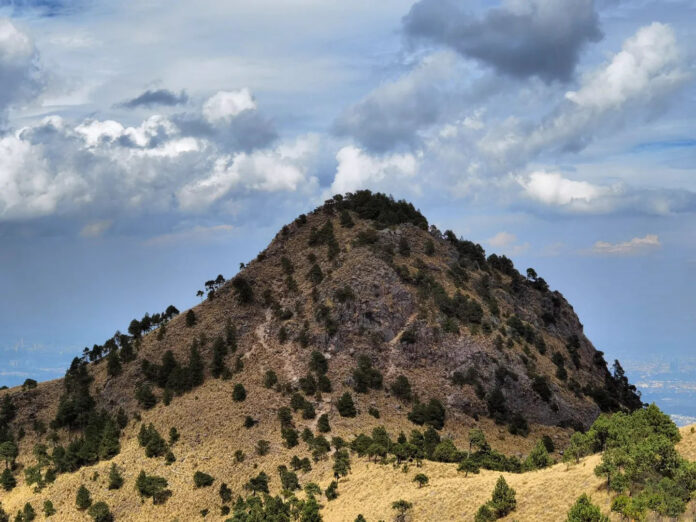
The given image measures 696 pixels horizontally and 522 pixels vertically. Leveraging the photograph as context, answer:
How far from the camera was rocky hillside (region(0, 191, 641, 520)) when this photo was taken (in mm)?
129125

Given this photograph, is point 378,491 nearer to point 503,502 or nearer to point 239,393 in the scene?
point 503,502

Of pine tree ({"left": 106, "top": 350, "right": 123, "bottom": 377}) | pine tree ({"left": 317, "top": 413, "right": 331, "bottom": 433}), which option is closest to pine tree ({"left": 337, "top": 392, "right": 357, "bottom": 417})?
pine tree ({"left": 317, "top": 413, "right": 331, "bottom": 433})

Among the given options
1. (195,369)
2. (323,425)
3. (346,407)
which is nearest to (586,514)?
(323,425)

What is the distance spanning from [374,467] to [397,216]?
94.2 metres

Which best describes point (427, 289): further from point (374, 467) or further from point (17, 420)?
point (17, 420)

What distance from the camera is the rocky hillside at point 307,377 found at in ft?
424

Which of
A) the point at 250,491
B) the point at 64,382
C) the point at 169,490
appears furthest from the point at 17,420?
the point at 250,491

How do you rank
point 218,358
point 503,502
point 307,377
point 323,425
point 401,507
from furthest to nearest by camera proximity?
point 218,358 → point 307,377 → point 323,425 → point 401,507 → point 503,502

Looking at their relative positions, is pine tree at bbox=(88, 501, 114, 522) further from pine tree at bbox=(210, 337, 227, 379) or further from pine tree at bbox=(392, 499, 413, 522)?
pine tree at bbox=(392, 499, 413, 522)

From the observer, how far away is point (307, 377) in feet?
470

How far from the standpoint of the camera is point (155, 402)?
14575cm

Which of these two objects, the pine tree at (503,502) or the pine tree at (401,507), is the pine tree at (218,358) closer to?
the pine tree at (401,507)

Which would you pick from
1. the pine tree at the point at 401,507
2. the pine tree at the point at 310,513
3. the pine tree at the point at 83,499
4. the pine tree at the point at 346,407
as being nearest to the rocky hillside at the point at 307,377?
the pine tree at the point at 346,407

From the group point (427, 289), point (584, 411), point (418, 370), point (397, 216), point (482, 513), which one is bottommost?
point (482, 513)
